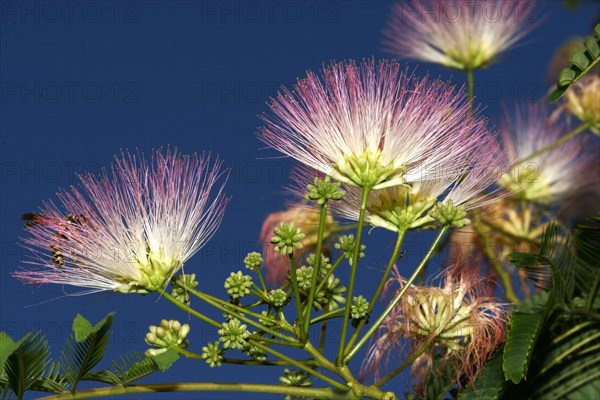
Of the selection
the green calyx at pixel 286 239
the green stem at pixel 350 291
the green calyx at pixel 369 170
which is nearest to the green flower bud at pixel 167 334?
the green calyx at pixel 286 239

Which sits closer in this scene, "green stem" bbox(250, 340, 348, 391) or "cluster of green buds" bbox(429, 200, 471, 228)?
"green stem" bbox(250, 340, 348, 391)

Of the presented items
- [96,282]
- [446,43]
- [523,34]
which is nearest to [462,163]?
[96,282]

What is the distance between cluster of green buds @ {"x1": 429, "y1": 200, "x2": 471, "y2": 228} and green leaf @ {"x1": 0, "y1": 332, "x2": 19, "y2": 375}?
1378 millimetres

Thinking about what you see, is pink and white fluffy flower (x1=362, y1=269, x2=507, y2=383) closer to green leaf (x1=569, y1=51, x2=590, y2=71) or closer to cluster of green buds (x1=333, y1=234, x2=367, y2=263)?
cluster of green buds (x1=333, y1=234, x2=367, y2=263)

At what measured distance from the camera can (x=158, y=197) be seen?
9.96 feet

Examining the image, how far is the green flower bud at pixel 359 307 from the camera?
2881 millimetres

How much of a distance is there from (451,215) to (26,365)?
55.0 inches

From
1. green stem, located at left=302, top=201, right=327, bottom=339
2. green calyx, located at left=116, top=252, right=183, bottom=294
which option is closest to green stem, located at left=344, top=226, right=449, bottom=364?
green stem, located at left=302, top=201, right=327, bottom=339

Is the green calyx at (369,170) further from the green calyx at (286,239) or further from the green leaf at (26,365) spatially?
the green leaf at (26,365)

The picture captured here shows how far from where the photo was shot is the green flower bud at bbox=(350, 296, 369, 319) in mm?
2881

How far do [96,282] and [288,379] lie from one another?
0.71 metres

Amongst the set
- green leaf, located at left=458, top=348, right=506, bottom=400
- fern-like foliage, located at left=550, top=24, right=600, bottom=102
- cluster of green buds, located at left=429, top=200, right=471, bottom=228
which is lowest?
green leaf, located at left=458, top=348, right=506, bottom=400

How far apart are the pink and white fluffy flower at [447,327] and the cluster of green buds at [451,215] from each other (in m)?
0.34

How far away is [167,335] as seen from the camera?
284 cm
